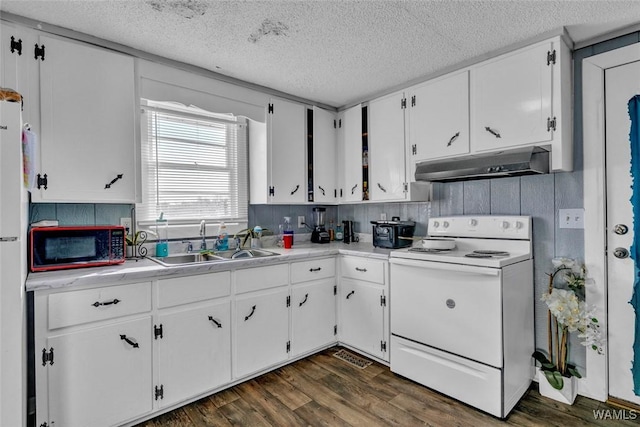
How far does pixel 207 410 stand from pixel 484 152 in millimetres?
2471

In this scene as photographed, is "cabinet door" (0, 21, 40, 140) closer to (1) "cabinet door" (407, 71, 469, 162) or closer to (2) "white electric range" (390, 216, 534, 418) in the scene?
(2) "white electric range" (390, 216, 534, 418)

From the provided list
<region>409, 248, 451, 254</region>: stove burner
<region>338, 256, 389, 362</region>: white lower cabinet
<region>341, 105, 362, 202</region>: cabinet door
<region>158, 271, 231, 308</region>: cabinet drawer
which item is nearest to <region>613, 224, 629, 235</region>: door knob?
<region>409, 248, 451, 254</region>: stove burner

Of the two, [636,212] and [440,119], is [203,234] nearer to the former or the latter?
[440,119]

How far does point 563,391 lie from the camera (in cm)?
214

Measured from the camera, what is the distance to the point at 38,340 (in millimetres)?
1646

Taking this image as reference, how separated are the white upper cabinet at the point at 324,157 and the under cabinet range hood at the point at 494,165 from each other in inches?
42.2

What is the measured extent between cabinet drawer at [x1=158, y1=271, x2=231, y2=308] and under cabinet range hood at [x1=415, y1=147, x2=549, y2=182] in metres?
1.66

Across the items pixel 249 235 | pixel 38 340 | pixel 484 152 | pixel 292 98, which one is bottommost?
pixel 38 340

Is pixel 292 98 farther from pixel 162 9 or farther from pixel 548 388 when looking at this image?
pixel 548 388

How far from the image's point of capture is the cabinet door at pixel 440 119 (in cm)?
249

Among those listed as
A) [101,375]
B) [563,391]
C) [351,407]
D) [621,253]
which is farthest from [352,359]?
[621,253]

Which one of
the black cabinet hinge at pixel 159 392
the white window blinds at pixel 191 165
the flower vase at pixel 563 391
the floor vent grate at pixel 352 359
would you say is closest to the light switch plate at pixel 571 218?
the flower vase at pixel 563 391

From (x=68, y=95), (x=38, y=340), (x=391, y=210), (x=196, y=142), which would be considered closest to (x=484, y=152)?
(x=391, y=210)

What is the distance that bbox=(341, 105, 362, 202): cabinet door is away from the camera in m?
3.25
